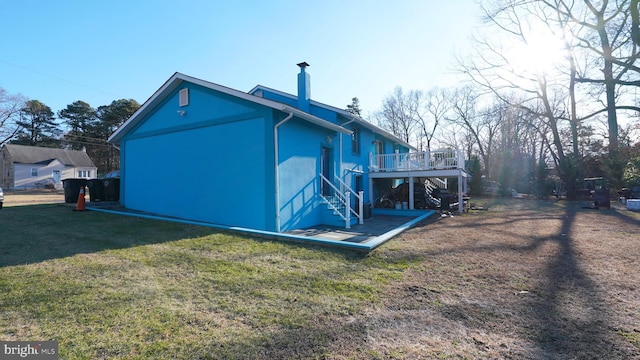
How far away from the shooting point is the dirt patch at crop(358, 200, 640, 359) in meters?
2.66

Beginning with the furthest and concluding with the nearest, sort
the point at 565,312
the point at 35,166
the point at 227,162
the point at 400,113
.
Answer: the point at 400,113 < the point at 35,166 < the point at 227,162 < the point at 565,312

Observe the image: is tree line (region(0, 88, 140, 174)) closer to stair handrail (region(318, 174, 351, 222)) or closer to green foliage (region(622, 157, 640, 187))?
stair handrail (region(318, 174, 351, 222))

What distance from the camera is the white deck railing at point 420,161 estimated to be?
12.6 meters

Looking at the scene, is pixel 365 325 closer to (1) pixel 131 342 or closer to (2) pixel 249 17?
(1) pixel 131 342

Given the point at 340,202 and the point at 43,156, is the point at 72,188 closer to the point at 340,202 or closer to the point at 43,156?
the point at 340,202

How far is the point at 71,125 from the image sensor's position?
138 ft

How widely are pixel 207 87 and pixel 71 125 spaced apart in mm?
44933

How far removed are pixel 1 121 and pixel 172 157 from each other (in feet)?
136

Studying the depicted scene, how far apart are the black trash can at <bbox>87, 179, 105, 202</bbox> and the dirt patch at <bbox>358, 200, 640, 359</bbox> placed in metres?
13.8

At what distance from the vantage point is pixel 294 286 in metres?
4.04

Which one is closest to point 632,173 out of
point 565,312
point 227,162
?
point 565,312

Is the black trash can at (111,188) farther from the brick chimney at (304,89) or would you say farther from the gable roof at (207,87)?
the brick chimney at (304,89)

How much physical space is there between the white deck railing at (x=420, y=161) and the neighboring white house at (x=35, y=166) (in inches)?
1444

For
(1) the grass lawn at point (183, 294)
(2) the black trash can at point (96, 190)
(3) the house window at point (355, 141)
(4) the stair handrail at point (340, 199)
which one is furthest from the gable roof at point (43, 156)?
(4) the stair handrail at point (340, 199)
